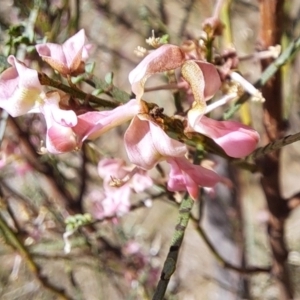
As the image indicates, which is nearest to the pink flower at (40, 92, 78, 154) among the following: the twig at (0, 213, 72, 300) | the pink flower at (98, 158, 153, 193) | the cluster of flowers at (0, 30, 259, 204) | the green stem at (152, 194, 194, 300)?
the cluster of flowers at (0, 30, 259, 204)

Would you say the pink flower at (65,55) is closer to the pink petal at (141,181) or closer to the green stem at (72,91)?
the green stem at (72,91)

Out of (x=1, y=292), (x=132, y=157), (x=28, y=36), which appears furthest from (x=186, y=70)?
(x=1, y=292)

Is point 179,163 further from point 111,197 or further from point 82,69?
point 111,197

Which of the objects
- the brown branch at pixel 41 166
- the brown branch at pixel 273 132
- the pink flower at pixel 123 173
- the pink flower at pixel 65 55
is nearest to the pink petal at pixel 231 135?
the pink flower at pixel 65 55

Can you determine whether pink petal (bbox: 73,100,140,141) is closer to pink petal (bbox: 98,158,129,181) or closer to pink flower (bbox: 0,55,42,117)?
pink flower (bbox: 0,55,42,117)

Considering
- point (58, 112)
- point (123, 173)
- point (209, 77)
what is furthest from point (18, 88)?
point (123, 173)

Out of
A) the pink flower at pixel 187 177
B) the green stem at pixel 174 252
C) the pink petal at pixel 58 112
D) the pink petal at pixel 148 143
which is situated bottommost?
the green stem at pixel 174 252
